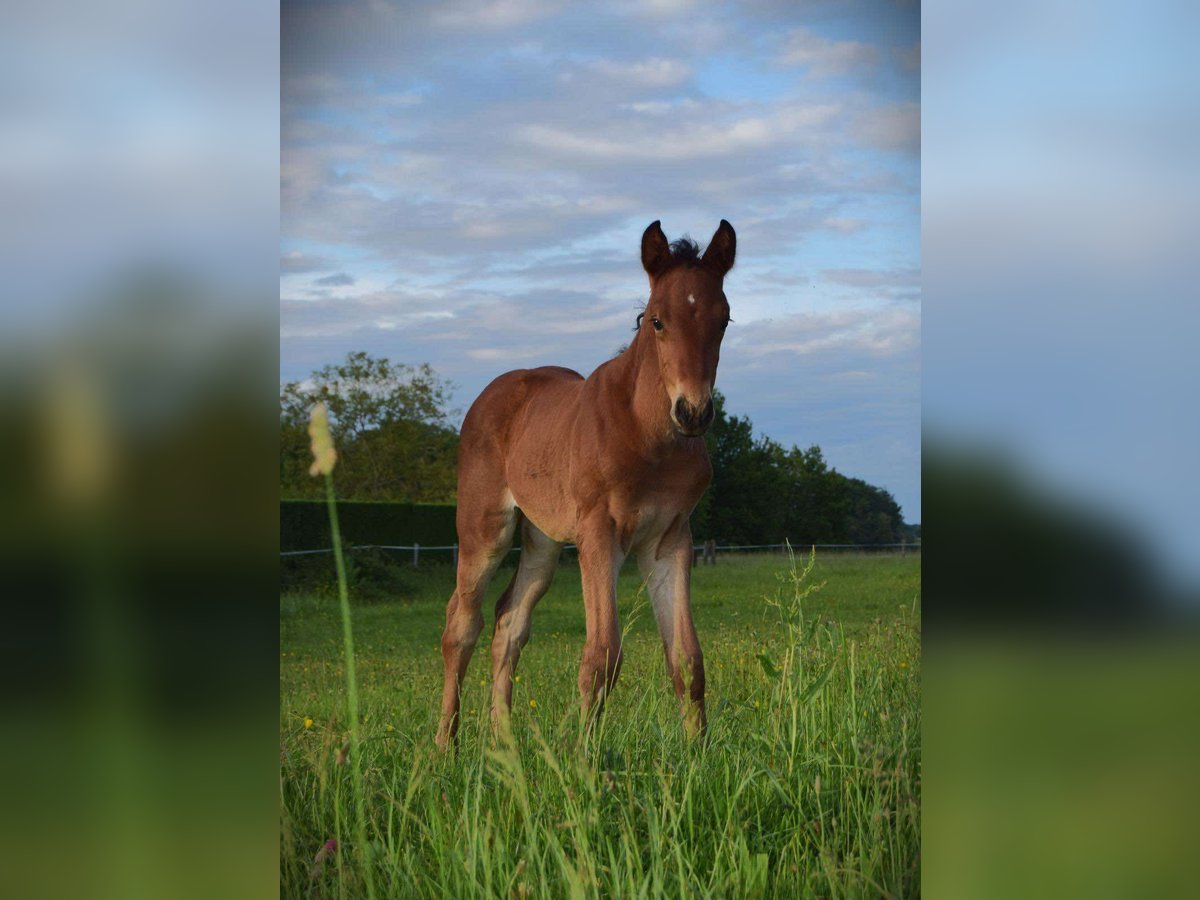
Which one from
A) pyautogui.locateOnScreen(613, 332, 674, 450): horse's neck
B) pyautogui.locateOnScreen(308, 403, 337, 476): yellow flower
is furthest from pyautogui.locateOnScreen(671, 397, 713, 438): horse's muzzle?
pyautogui.locateOnScreen(308, 403, 337, 476): yellow flower

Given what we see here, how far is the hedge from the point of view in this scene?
3.19m

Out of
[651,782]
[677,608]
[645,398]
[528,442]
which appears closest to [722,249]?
[645,398]

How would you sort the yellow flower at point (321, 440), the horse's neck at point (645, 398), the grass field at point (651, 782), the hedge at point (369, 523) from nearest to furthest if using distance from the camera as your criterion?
1. the yellow flower at point (321, 440)
2. the grass field at point (651, 782)
3. the hedge at point (369, 523)
4. the horse's neck at point (645, 398)

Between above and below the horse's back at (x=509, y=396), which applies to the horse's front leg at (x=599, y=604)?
below

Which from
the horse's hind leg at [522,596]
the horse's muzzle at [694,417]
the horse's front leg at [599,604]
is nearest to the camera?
the horse's muzzle at [694,417]

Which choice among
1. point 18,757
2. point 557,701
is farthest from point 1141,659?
point 557,701

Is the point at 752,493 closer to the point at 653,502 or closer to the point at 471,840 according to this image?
the point at 653,502

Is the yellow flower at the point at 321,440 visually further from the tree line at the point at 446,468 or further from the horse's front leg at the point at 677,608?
the horse's front leg at the point at 677,608

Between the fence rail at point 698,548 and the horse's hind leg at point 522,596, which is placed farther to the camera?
the horse's hind leg at point 522,596

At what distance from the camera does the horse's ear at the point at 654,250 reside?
3857mm

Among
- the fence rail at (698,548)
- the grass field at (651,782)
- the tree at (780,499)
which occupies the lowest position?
the grass field at (651,782)

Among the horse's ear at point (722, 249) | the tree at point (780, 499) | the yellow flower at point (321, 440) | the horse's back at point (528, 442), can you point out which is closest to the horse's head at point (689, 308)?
the horse's ear at point (722, 249)

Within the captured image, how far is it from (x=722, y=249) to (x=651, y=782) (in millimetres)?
2113

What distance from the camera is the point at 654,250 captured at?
395cm
